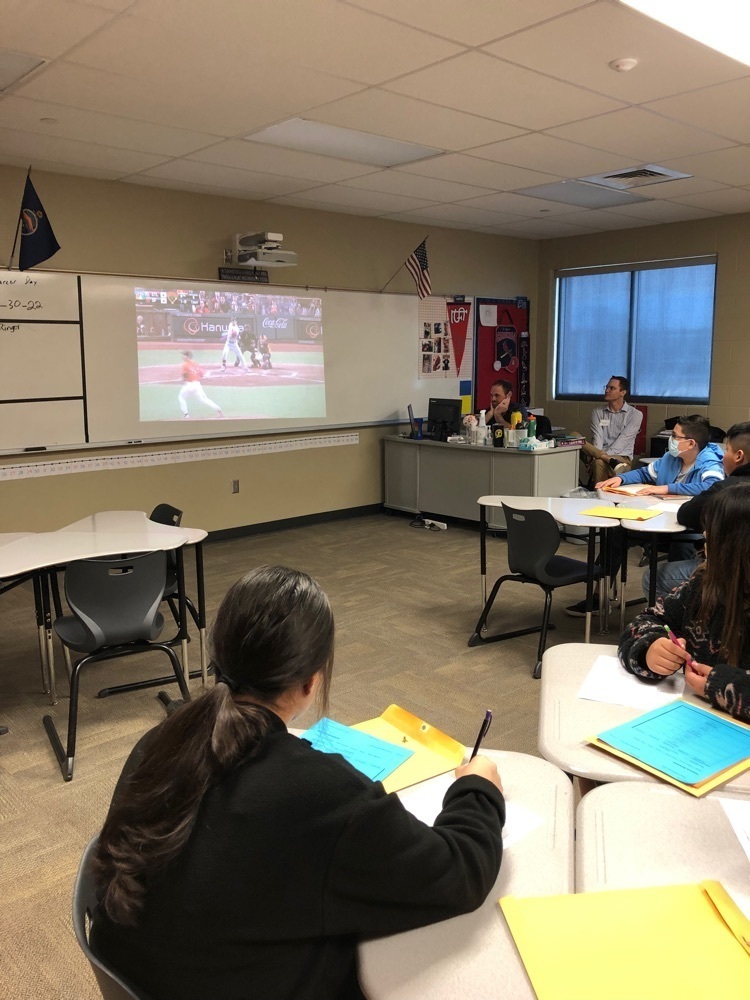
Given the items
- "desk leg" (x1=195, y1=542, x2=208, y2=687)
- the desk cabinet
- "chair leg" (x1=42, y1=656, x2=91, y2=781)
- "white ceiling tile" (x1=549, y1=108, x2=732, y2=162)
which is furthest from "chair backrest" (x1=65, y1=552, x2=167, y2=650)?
the desk cabinet

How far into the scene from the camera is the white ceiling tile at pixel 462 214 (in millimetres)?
6938

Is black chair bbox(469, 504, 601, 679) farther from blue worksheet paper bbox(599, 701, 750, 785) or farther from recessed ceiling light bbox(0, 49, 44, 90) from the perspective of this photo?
recessed ceiling light bbox(0, 49, 44, 90)

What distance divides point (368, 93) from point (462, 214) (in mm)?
3457

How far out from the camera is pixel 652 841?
1.32m

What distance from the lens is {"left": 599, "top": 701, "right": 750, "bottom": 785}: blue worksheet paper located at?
1530 mm

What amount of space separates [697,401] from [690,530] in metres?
4.30

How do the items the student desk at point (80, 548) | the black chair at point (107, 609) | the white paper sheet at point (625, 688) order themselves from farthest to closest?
the student desk at point (80, 548), the black chair at point (107, 609), the white paper sheet at point (625, 688)

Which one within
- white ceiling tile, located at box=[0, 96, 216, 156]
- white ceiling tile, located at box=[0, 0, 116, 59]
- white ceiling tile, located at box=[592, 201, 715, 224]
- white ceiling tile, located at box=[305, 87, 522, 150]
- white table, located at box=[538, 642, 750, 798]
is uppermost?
white ceiling tile, located at box=[592, 201, 715, 224]

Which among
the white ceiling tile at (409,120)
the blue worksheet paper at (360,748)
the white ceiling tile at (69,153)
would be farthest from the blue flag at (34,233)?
the blue worksheet paper at (360,748)

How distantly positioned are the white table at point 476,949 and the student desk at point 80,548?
2291mm

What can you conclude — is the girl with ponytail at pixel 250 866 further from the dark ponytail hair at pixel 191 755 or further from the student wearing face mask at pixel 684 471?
the student wearing face mask at pixel 684 471

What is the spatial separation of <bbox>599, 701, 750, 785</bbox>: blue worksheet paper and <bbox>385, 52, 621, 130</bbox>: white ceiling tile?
2.92 metres

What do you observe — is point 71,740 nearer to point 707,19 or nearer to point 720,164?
point 707,19

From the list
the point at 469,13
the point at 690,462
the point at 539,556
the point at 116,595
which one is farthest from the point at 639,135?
the point at 116,595
